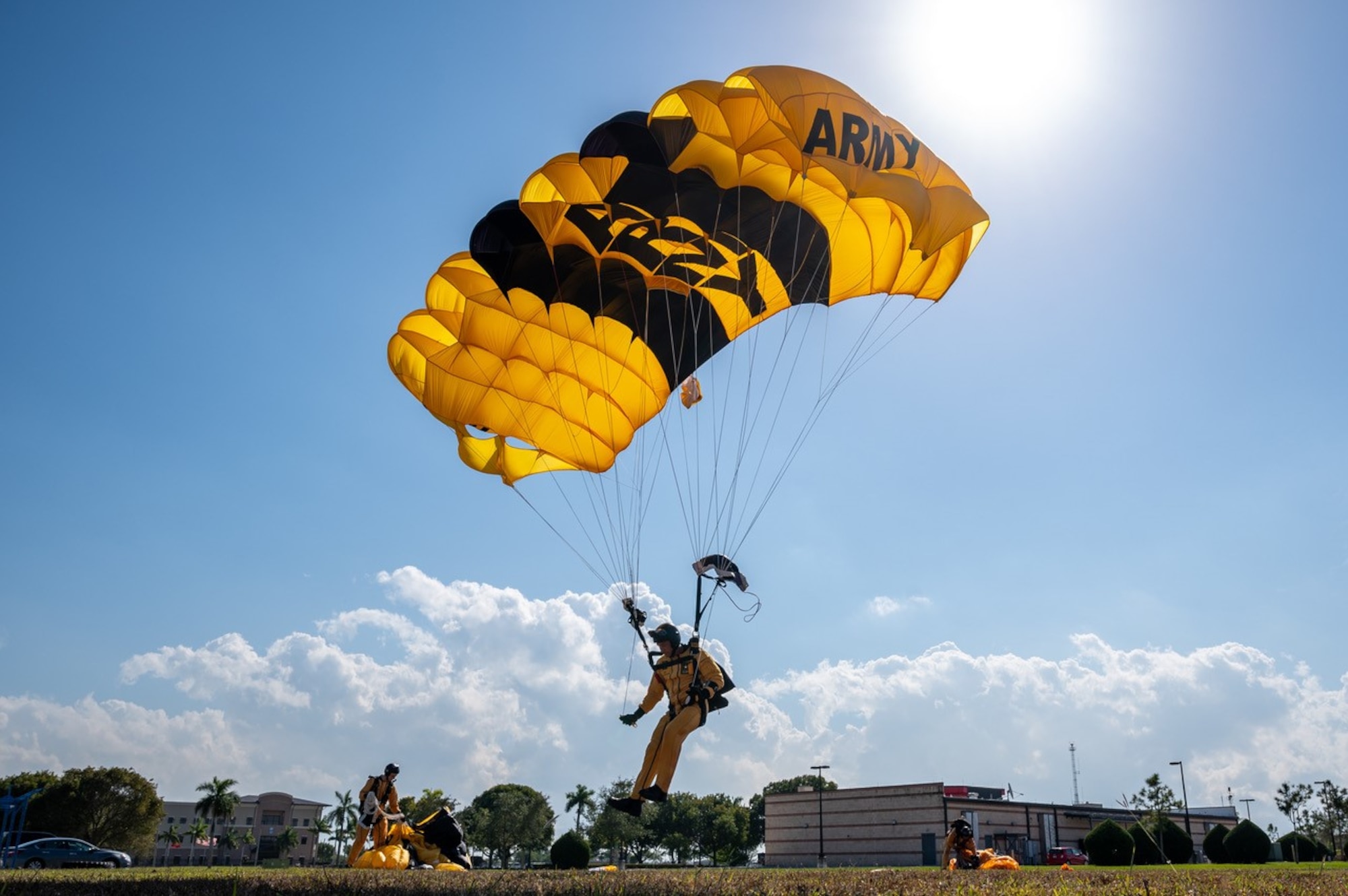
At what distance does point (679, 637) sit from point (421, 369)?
5440 mm

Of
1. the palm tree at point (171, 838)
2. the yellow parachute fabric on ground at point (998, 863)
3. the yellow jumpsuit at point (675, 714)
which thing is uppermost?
the yellow jumpsuit at point (675, 714)

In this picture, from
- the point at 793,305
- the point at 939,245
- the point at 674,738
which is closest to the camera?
the point at 939,245

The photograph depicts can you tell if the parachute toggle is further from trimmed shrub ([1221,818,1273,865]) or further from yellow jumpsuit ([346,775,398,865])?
trimmed shrub ([1221,818,1273,865])

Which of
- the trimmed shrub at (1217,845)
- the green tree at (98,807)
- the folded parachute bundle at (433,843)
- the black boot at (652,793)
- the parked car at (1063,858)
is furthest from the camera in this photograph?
the green tree at (98,807)

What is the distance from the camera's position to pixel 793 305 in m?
12.9

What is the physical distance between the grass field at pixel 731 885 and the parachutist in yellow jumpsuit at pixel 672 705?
3.96 m

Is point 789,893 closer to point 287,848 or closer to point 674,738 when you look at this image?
point 674,738

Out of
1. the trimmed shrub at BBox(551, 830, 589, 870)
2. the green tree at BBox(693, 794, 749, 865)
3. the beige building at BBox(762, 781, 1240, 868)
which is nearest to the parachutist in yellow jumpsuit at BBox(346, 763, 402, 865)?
the trimmed shrub at BBox(551, 830, 589, 870)

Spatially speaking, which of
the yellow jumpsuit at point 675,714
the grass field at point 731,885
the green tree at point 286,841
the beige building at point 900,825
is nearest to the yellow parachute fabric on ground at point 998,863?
the yellow jumpsuit at point 675,714

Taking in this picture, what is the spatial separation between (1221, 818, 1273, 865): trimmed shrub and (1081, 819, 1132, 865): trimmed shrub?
3556mm

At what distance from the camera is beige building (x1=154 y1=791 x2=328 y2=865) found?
89.9 m

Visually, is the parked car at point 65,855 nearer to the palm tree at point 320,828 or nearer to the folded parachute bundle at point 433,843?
the folded parachute bundle at point 433,843

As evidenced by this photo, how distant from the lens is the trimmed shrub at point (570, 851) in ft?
62.0

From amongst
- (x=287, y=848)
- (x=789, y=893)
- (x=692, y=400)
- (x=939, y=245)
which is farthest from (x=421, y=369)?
(x=287, y=848)
